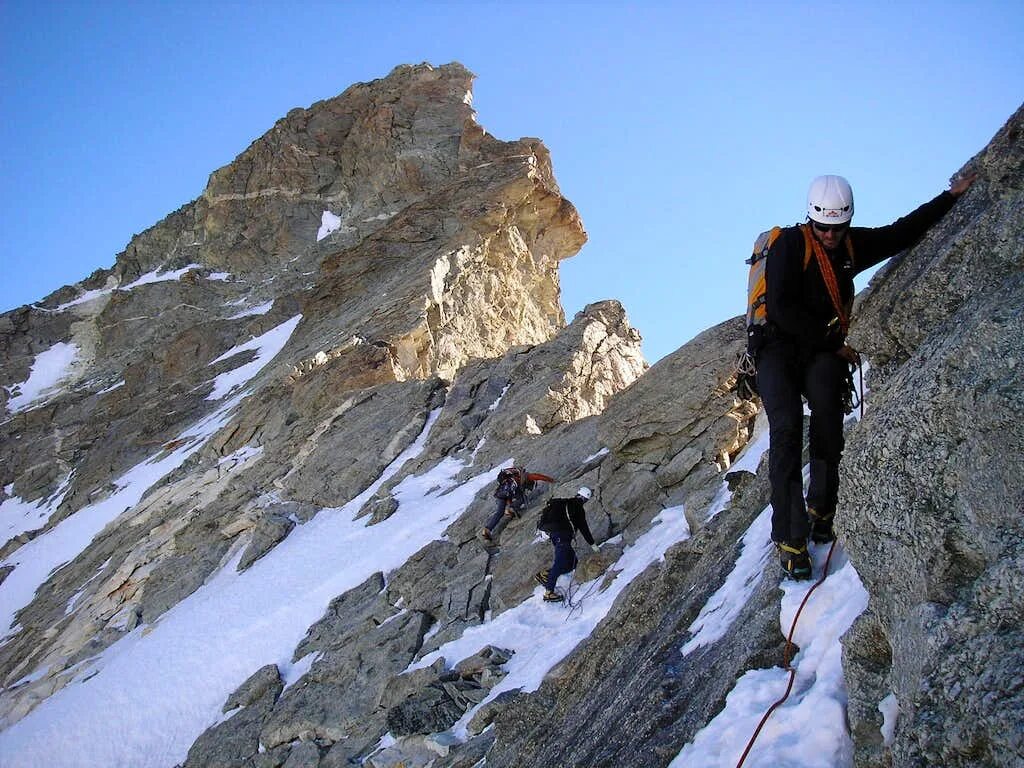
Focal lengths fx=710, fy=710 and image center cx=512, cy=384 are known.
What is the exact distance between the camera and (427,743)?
1048cm

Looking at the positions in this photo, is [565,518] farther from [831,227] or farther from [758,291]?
[831,227]

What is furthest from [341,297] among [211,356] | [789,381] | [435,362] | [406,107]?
[789,381]

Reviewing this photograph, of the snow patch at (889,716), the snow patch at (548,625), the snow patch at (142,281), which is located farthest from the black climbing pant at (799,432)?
the snow patch at (142,281)

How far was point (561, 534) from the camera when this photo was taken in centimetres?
1341

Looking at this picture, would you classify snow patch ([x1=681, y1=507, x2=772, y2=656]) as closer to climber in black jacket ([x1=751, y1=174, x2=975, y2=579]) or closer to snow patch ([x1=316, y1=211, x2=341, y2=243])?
climber in black jacket ([x1=751, y1=174, x2=975, y2=579])

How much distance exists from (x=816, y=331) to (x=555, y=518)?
8.38 metres

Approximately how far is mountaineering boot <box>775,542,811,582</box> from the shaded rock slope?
283 millimetres

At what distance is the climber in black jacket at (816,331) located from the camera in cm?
572

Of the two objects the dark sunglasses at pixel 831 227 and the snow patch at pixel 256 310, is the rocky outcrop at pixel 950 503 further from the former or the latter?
the snow patch at pixel 256 310

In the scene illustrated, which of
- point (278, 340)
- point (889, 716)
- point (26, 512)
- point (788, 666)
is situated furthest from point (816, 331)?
point (26, 512)

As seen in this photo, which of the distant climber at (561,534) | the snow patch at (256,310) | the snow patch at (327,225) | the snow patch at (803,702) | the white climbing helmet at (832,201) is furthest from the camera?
the snow patch at (327,225)

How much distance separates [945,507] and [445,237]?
43.7 m

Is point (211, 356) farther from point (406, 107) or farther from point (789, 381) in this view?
point (789, 381)

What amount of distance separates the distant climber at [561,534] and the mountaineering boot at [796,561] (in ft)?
25.1
